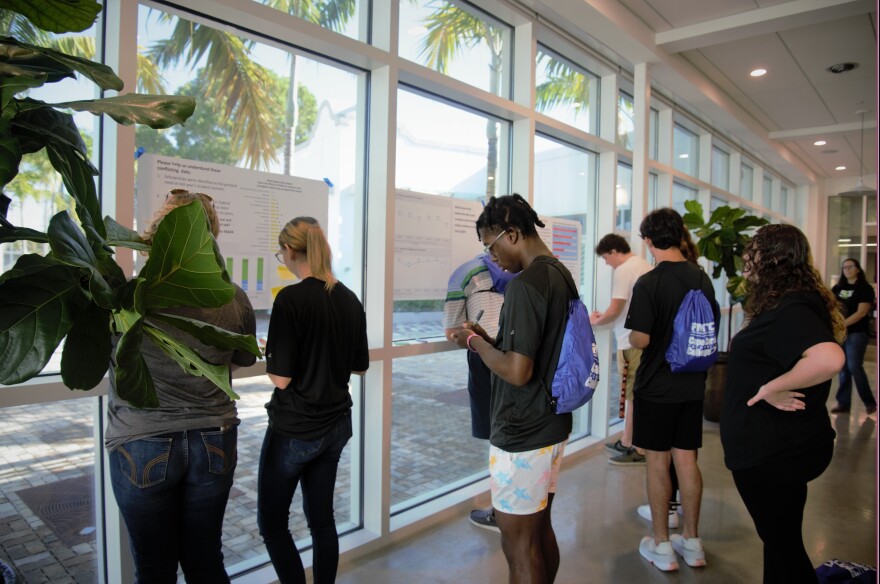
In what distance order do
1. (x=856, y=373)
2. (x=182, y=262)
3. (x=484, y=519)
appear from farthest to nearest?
1. (x=856, y=373)
2. (x=484, y=519)
3. (x=182, y=262)

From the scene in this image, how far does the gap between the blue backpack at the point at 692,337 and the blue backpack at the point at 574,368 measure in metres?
0.97

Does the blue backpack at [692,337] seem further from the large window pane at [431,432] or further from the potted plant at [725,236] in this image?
the potted plant at [725,236]

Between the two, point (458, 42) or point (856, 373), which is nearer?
point (458, 42)

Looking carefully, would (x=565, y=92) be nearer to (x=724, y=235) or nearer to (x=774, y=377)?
(x=724, y=235)

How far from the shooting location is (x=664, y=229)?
2760 millimetres

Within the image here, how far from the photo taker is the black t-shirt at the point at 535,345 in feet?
5.71

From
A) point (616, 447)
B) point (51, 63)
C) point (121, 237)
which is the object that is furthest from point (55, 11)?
point (616, 447)

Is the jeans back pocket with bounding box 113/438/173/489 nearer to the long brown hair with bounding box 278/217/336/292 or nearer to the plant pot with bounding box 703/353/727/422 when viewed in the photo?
the long brown hair with bounding box 278/217/336/292

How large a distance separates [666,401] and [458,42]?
98.8 inches

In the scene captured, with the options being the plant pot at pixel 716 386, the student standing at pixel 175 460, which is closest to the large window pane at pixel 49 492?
the student standing at pixel 175 460

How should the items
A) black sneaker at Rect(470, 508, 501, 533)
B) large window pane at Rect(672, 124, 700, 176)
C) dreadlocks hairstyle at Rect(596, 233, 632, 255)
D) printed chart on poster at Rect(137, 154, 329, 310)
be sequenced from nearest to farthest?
1. printed chart on poster at Rect(137, 154, 329, 310)
2. black sneaker at Rect(470, 508, 501, 533)
3. dreadlocks hairstyle at Rect(596, 233, 632, 255)
4. large window pane at Rect(672, 124, 700, 176)

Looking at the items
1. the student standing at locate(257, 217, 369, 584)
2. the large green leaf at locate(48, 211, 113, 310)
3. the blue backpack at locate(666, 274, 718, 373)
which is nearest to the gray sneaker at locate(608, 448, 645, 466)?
the blue backpack at locate(666, 274, 718, 373)

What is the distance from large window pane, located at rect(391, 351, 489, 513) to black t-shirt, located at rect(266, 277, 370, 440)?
3.91 feet

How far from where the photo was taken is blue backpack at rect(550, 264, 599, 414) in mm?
1750
